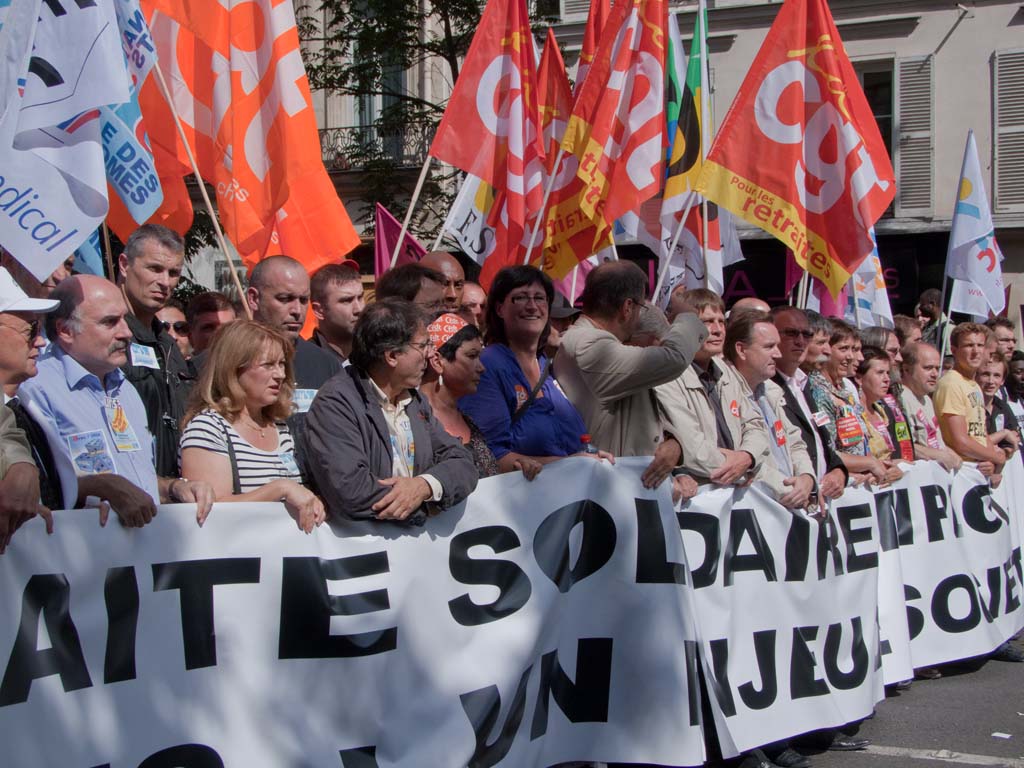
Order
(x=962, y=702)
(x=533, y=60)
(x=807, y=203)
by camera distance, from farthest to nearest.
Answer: (x=533, y=60) → (x=807, y=203) → (x=962, y=702)

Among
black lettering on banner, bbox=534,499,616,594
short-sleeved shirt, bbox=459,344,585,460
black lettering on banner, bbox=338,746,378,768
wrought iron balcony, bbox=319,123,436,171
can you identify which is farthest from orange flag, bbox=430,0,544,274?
wrought iron balcony, bbox=319,123,436,171

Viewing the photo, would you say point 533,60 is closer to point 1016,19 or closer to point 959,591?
point 959,591

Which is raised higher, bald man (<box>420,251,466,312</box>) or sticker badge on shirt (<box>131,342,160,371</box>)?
bald man (<box>420,251,466,312</box>)

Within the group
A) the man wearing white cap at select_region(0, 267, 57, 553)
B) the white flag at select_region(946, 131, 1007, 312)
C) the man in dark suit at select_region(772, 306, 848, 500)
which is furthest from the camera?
the white flag at select_region(946, 131, 1007, 312)

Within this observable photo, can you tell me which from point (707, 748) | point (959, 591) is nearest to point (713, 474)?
point (707, 748)

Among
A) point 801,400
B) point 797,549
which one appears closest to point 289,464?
point 797,549

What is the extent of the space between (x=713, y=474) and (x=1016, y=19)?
1535 cm

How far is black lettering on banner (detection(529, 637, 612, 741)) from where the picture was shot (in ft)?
15.0

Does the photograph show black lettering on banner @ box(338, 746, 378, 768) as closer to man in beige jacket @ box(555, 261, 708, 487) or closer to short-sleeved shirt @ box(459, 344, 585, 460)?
short-sleeved shirt @ box(459, 344, 585, 460)

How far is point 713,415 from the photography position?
5.47 m

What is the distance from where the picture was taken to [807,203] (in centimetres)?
748

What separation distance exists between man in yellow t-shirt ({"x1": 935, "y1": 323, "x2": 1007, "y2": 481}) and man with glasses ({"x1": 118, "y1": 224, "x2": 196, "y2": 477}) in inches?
194

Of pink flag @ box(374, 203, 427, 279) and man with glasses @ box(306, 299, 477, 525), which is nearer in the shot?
man with glasses @ box(306, 299, 477, 525)

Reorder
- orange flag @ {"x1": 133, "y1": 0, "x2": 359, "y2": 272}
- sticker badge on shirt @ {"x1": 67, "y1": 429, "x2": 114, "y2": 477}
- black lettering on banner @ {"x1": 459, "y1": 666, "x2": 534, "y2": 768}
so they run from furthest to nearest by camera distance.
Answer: orange flag @ {"x1": 133, "y1": 0, "x2": 359, "y2": 272} < black lettering on banner @ {"x1": 459, "y1": 666, "x2": 534, "y2": 768} < sticker badge on shirt @ {"x1": 67, "y1": 429, "x2": 114, "y2": 477}
